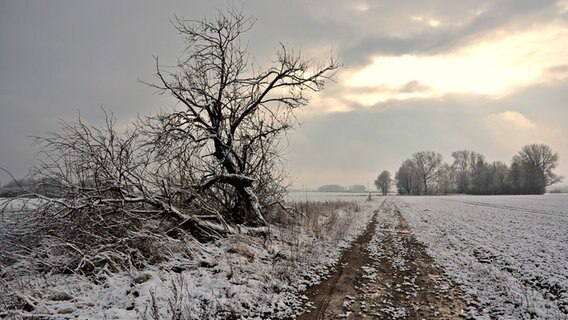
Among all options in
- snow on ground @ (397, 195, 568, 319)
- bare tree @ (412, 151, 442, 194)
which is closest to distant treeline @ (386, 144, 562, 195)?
bare tree @ (412, 151, 442, 194)

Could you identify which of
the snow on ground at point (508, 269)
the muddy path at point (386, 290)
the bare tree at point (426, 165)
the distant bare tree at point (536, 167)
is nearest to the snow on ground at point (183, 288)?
the muddy path at point (386, 290)

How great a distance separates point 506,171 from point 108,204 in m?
112

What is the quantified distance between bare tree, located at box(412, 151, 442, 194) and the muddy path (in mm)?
117320

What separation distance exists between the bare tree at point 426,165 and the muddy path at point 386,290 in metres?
117

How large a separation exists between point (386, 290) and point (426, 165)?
126m

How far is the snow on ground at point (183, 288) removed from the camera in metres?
4.63

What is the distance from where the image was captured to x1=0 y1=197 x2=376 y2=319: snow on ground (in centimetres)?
463

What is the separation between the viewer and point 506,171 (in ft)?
303

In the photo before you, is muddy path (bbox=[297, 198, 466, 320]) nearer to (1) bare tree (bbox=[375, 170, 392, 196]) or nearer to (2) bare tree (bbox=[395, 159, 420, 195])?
(2) bare tree (bbox=[395, 159, 420, 195])

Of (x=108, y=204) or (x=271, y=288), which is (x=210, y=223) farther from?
(x=271, y=288)

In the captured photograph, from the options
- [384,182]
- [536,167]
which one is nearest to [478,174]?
[536,167]

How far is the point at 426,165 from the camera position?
11969cm

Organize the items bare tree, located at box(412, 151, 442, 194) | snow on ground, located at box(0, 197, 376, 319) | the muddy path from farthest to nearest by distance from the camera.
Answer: bare tree, located at box(412, 151, 442, 194) < the muddy path < snow on ground, located at box(0, 197, 376, 319)

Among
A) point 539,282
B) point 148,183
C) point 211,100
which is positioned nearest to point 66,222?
point 148,183
